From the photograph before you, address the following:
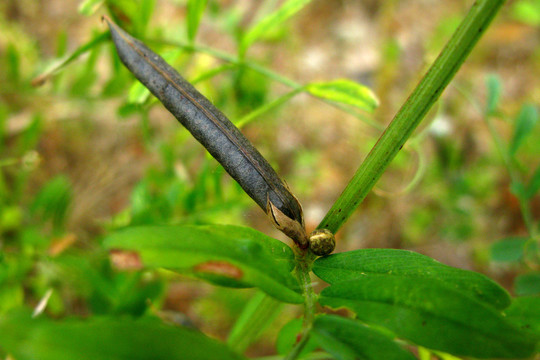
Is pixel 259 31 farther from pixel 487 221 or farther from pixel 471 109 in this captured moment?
pixel 471 109

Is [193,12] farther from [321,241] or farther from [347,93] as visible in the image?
[321,241]

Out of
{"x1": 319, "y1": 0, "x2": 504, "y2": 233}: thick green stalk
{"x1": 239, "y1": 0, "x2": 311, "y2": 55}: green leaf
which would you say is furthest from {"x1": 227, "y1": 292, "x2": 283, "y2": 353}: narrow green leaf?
{"x1": 239, "y1": 0, "x2": 311, "y2": 55}: green leaf

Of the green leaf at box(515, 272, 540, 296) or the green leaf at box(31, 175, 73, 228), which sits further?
the green leaf at box(31, 175, 73, 228)

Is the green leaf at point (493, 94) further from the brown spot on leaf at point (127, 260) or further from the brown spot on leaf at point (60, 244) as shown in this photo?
the brown spot on leaf at point (60, 244)

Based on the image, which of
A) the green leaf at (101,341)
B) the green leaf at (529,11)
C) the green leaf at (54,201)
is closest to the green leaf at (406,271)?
the green leaf at (101,341)

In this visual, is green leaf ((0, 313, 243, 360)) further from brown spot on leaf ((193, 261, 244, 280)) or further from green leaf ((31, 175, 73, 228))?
green leaf ((31, 175, 73, 228))

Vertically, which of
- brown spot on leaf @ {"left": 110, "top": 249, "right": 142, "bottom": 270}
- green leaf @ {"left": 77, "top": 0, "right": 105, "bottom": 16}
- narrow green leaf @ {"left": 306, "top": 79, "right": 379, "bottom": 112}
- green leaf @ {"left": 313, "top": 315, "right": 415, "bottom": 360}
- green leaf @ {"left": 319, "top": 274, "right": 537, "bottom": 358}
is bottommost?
brown spot on leaf @ {"left": 110, "top": 249, "right": 142, "bottom": 270}

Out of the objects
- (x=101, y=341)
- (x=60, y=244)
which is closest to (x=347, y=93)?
(x=101, y=341)
